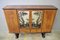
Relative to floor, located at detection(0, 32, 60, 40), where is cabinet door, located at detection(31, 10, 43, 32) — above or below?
above

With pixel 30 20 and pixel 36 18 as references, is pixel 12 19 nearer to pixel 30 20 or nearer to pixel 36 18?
pixel 30 20

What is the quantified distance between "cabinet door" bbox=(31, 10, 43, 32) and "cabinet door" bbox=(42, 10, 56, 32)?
0.29 feet

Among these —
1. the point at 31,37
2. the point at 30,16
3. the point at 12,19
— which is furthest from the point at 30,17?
the point at 31,37

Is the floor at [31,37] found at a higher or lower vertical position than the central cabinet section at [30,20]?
lower

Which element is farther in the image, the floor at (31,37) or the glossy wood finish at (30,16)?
the floor at (31,37)

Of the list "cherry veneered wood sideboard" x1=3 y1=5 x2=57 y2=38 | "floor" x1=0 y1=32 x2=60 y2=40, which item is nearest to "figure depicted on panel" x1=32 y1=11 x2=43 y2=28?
"cherry veneered wood sideboard" x1=3 y1=5 x2=57 y2=38

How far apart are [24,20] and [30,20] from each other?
13cm

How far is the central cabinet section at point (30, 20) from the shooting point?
2054 mm

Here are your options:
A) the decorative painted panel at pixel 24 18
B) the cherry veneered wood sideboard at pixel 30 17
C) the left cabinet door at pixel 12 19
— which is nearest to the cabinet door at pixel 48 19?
the cherry veneered wood sideboard at pixel 30 17

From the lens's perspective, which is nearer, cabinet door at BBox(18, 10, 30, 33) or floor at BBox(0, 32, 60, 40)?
cabinet door at BBox(18, 10, 30, 33)

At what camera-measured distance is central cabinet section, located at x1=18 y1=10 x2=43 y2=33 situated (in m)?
2.05

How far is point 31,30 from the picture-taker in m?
2.23

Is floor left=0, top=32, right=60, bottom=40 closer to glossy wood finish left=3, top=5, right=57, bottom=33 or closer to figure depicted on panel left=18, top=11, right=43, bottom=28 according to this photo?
glossy wood finish left=3, top=5, right=57, bottom=33

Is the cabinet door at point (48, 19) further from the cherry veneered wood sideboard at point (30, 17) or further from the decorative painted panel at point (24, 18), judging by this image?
the decorative painted panel at point (24, 18)
